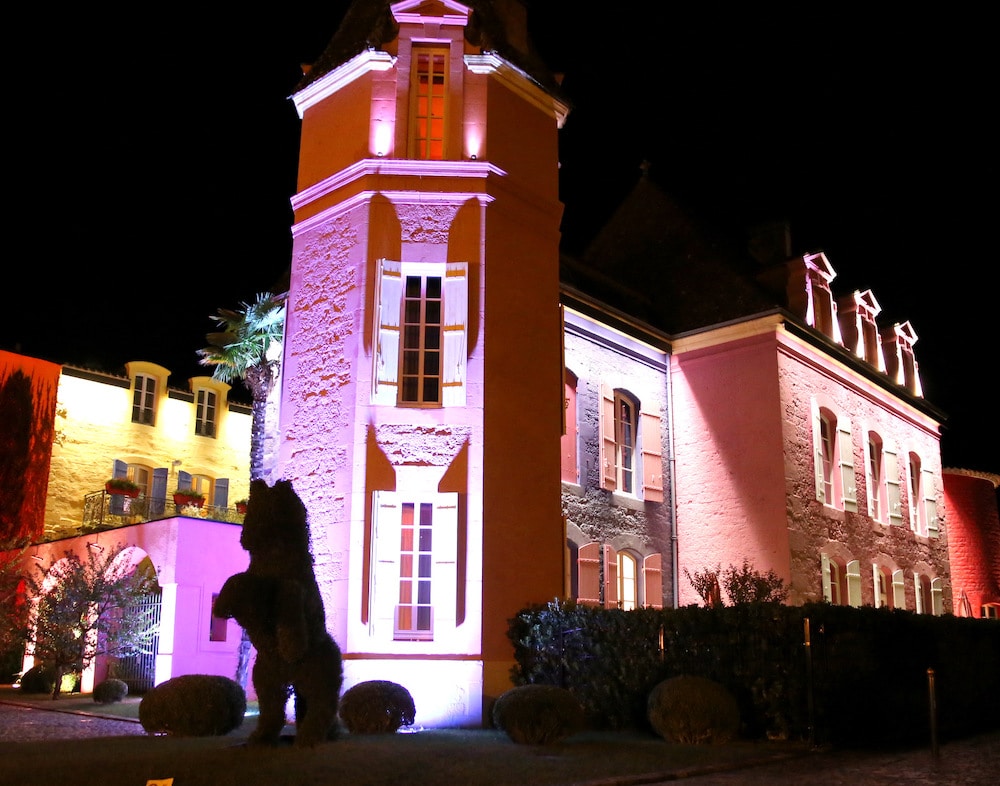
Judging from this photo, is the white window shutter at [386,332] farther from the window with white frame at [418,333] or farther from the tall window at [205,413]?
the tall window at [205,413]

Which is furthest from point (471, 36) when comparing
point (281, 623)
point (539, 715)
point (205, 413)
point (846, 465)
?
point (205, 413)

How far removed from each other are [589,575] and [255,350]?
781 cm

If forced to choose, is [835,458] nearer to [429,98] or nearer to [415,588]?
[415,588]

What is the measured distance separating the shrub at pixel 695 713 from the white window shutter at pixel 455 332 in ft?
16.9

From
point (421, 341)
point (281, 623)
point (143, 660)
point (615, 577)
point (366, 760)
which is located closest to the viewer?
point (366, 760)

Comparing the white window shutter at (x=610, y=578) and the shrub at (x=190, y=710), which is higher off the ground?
the white window shutter at (x=610, y=578)

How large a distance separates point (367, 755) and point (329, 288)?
322 inches

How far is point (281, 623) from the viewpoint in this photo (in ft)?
31.8

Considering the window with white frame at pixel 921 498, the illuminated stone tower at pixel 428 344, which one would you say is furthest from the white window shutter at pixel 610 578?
the window with white frame at pixel 921 498

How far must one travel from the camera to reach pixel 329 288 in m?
15.6

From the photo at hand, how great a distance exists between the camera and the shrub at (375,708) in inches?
470

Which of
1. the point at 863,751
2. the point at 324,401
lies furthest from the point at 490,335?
the point at 863,751

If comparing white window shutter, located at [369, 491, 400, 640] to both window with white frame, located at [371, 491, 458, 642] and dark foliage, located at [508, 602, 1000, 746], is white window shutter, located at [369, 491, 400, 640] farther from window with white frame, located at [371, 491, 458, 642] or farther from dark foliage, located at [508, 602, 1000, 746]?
dark foliage, located at [508, 602, 1000, 746]

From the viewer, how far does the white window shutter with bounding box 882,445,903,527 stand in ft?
79.8
